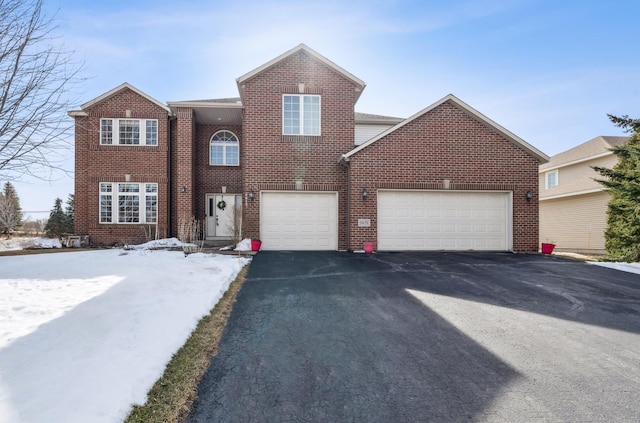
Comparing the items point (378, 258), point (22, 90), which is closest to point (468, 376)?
point (378, 258)

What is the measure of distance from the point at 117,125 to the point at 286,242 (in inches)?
372

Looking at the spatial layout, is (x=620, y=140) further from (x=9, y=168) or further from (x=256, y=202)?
(x=9, y=168)

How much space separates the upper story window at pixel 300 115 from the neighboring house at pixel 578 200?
14491mm

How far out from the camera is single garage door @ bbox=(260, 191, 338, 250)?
11961 mm

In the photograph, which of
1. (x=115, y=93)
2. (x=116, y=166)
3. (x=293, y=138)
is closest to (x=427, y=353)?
(x=293, y=138)

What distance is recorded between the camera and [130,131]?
567 inches

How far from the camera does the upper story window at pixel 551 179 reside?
21.9 metres

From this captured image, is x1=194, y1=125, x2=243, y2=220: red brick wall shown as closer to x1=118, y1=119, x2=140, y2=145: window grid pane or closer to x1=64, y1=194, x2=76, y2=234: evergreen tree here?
x1=118, y1=119, x2=140, y2=145: window grid pane

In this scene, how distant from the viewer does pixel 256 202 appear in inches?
469

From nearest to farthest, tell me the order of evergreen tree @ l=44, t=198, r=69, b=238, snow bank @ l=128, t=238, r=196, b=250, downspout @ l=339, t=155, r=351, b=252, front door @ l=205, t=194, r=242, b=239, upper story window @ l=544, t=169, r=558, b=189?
downspout @ l=339, t=155, r=351, b=252 → snow bank @ l=128, t=238, r=196, b=250 → front door @ l=205, t=194, r=242, b=239 → evergreen tree @ l=44, t=198, r=69, b=238 → upper story window @ l=544, t=169, r=558, b=189

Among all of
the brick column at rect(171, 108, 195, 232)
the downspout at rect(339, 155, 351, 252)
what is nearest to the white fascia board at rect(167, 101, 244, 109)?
the brick column at rect(171, 108, 195, 232)

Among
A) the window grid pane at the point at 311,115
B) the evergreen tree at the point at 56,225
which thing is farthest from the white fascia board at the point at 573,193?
the evergreen tree at the point at 56,225

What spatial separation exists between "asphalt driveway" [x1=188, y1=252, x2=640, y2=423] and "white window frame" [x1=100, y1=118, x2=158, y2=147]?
10651 mm

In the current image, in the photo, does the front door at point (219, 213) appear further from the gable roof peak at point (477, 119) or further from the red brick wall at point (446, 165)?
the red brick wall at point (446, 165)
